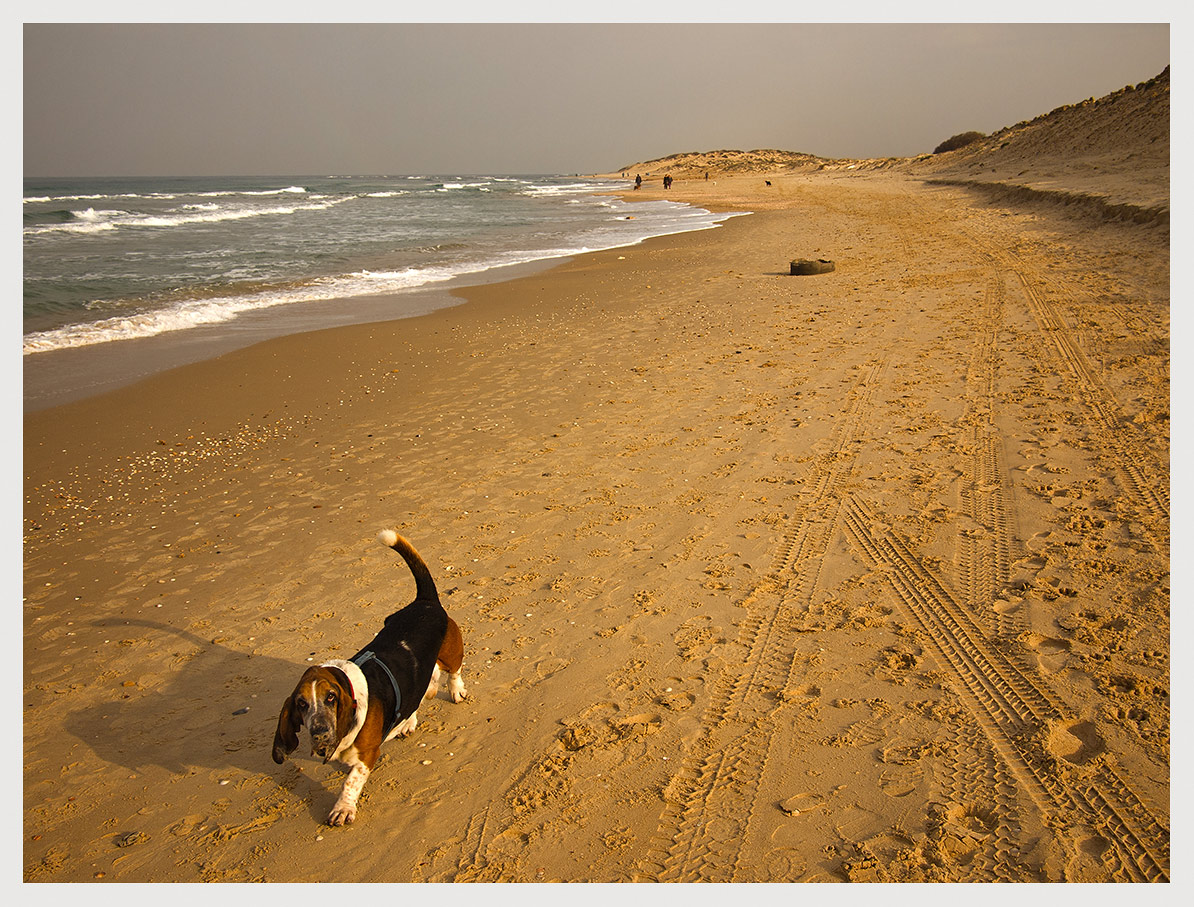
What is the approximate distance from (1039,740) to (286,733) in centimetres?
329

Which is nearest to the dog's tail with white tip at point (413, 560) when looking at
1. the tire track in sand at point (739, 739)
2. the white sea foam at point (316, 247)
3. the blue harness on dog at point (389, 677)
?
the blue harness on dog at point (389, 677)

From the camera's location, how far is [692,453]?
6.71 m

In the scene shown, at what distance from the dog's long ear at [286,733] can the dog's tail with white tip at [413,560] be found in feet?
2.73

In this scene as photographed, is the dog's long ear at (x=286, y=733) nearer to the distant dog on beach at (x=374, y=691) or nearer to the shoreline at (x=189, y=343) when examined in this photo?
the distant dog on beach at (x=374, y=691)

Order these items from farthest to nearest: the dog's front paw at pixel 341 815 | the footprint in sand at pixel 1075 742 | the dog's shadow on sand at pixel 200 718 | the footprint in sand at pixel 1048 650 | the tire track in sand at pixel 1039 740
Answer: the footprint in sand at pixel 1048 650
the dog's shadow on sand at pixel 200 718
the footprint in sand at pixel 1075 742
the dog's front paw at pixel 341 815
the tire track in sand at pixel 1039 740

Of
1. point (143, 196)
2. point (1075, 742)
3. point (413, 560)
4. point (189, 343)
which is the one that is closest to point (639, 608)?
Answer: point (413, 560)

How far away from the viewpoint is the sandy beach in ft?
9.82

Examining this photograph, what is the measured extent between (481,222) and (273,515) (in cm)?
3221

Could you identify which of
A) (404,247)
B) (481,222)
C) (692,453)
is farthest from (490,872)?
(481,222)

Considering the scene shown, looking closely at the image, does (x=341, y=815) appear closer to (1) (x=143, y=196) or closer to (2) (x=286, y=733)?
(2) (x=286, y=733)

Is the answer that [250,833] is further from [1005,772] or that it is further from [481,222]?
[481,222]

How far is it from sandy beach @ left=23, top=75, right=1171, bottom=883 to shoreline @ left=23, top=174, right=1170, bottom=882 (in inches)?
0.9

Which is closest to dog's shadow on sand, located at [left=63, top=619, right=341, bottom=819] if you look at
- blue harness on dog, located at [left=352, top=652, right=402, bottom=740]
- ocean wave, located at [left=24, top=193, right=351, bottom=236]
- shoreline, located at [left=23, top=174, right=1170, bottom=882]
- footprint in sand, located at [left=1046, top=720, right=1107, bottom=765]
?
shoreline, located at [left=23, top=174, right=1170, bottom=882]

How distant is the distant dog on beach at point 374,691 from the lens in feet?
9.71
